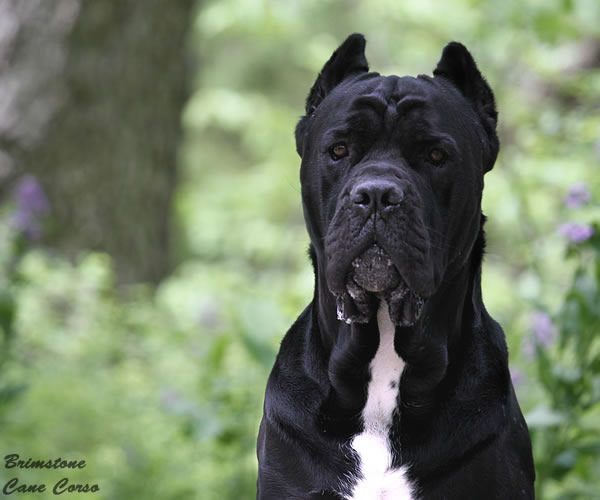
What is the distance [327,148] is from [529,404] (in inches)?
113

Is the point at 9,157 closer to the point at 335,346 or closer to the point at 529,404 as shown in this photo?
the point at 529,404

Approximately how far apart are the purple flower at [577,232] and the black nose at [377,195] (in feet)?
4.82

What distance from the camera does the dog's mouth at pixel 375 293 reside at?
2.33 metres

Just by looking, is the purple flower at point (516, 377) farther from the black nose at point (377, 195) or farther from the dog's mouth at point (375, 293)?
the black nose at point (377, 195)

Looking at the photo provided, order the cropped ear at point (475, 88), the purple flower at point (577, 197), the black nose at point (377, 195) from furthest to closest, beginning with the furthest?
1. the purple flower at point (577, 197)
2. the cropped ear at point (475, 88)
3. the black nose at point (377, 195)

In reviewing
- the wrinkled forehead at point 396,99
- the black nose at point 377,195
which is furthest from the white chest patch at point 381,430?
the wrinkled forehead at point 396,99

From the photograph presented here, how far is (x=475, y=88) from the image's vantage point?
8.81 ft

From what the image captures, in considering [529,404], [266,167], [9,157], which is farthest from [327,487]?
[266,167]

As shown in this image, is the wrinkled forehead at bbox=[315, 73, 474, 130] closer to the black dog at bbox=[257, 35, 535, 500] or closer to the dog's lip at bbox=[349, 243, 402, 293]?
the black dog at bbox=[257, 35, 535, 500]

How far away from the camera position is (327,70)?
276cm

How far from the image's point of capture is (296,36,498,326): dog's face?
2297 millimetres

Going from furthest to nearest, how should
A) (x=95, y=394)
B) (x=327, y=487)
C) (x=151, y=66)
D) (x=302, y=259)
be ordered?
1. (x=302, y=259)
2. (x=151, y=66)
3. (x=95, y=394)
4. (x=327, y=487)

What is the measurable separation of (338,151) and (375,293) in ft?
1.34

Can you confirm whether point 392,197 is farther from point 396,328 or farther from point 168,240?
point 168,240
